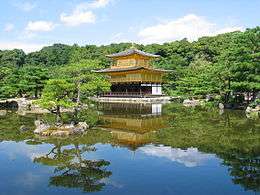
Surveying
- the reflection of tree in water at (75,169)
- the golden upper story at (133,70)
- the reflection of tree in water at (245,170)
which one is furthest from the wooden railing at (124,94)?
the reflection of tree in water at (245,170)

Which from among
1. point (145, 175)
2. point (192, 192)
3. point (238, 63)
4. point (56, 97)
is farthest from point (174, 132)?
point (238, 63)

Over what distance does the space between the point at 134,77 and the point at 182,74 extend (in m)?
9.10

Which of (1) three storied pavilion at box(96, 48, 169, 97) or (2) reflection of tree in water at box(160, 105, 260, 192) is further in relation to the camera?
(1) three storied pavilion at box(96, 48, 169, 97)

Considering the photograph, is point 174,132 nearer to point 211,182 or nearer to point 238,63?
point 211,182

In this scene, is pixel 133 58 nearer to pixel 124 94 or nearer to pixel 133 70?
pixel 133 70

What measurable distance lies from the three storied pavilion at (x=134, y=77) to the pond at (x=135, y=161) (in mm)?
31695

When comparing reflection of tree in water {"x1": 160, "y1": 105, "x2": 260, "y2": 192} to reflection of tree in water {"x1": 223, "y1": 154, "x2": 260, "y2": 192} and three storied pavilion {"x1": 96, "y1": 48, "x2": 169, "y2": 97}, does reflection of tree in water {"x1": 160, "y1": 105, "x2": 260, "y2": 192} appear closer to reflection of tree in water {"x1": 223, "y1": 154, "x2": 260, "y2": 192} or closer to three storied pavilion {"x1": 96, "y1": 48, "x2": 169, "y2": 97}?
reflection of tree in water {"x1": 223, "y1": 154, "x2": 260, "y2": 192}

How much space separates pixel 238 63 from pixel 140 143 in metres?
19.3

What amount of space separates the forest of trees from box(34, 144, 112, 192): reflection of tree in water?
5.58m

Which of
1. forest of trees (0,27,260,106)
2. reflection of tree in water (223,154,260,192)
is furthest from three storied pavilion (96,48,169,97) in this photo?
reflection of tree in water (223,154,260,192)

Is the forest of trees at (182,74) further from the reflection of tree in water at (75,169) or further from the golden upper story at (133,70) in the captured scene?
the reflection of tree in water at (75,169)

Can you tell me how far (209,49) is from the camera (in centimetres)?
7150

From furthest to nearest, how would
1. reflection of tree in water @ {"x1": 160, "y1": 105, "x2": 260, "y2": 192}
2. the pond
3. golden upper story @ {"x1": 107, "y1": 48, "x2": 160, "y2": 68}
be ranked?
1. golden upper story @ {"x1": 107, "y1": 48, "x2": 160, "y2": 68}
2. reflection of tree in water @ {"x1": 160, "y1": 105, "x2": 260, "y2": 192}
3. the pond

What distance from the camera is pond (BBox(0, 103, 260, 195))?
998 cm
